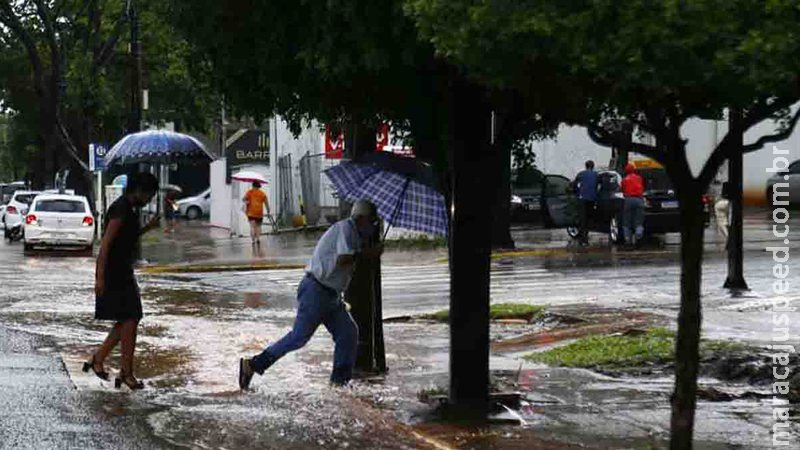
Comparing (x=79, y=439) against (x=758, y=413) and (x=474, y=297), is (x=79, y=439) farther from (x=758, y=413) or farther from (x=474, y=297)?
(x=758, y=413)

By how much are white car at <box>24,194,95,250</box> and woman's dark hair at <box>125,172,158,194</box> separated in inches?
873

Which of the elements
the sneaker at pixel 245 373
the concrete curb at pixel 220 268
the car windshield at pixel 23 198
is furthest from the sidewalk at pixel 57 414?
the car windshield at pixel 23 198

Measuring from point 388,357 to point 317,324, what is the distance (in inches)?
107

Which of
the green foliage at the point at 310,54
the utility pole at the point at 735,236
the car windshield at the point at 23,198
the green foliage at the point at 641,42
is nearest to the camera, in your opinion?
the green foliage at the point at 641,42

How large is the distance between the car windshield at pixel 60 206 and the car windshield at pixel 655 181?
13926 mm

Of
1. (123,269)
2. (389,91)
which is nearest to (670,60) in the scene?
(389,91)

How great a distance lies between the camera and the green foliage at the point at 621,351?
42.1 feet

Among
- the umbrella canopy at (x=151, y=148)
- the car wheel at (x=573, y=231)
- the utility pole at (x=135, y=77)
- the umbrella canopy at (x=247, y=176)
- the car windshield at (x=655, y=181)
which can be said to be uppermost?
the utility pole at (x=135, y=77)

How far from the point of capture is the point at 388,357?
1391cm

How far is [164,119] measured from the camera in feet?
177

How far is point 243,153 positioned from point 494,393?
44134 millimetres

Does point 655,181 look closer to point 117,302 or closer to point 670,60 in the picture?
point 117,302

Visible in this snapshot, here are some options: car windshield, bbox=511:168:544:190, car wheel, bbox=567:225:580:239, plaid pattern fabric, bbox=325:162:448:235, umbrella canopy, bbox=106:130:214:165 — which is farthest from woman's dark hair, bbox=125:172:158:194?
car windshield, bbox=511:168:544:190

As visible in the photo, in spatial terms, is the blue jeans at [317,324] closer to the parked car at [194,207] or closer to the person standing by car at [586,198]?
the person standing by car at [586,198]
